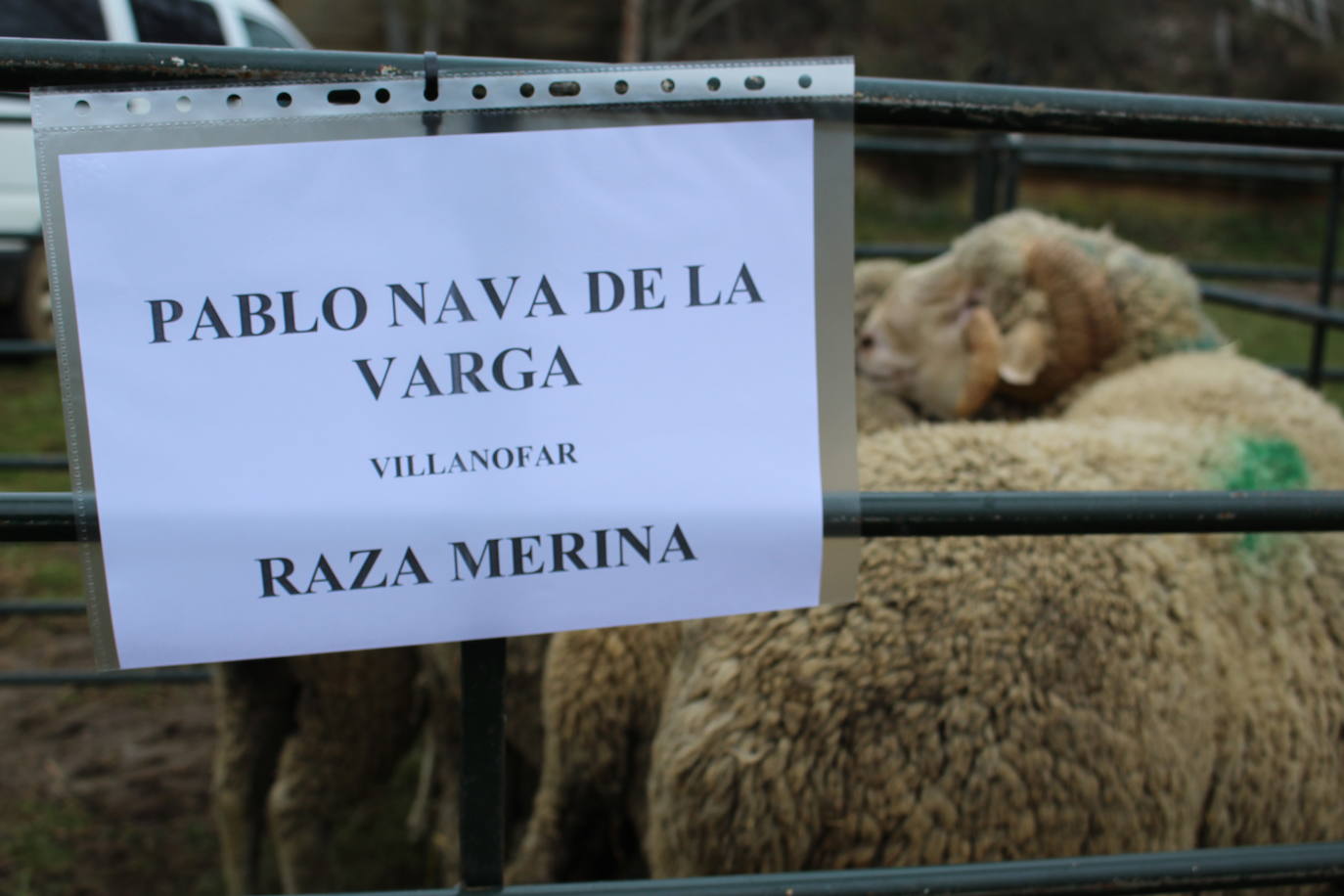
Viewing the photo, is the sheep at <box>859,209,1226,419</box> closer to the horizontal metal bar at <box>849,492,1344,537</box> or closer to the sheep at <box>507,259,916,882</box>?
the sheep at <box>507,259,916,882</box>

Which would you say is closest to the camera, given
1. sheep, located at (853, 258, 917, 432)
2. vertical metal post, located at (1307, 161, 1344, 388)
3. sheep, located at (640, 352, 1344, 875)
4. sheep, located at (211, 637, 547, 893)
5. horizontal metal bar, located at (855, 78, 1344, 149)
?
horizontal metal bar, located at (855, 78, 1344, 149)

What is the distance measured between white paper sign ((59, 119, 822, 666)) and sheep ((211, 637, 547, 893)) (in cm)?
155

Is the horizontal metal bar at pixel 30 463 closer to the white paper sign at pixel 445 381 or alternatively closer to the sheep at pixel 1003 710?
the sheep at pixel 1003 710

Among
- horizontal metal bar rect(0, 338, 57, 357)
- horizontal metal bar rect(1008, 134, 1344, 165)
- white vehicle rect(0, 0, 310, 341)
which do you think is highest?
white vehicle rect(0, 0, 310, 341)

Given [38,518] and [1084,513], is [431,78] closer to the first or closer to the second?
[38,518]

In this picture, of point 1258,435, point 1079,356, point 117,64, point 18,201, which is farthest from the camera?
point 18,201

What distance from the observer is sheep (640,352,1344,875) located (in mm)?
1498

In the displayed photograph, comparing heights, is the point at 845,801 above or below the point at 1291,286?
below

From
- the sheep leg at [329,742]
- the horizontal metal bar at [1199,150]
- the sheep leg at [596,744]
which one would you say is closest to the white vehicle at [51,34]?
the sheep leg at [329,742]

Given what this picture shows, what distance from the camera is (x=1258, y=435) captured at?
2008 millimetres

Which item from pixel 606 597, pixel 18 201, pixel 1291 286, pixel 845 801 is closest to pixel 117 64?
pixel 606 597

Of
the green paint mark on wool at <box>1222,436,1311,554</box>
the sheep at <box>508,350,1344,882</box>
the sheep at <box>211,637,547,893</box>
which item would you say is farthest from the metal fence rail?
the sheep at <box>211,637,547,893</box>

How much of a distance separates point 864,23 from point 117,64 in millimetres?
14857

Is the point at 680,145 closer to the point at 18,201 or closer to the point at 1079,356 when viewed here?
the point at 1079,356
